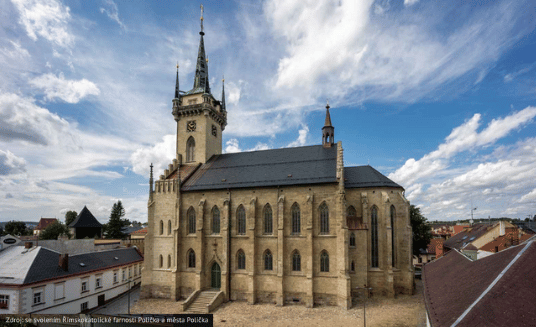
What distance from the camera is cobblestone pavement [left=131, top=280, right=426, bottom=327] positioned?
24.1m

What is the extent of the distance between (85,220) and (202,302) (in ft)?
145

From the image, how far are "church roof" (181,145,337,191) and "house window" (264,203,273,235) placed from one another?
8.68 ft

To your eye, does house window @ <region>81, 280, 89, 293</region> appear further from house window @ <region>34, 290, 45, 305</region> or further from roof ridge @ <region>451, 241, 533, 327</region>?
roof ridge @ <region>451, 241, 533, 327</region>

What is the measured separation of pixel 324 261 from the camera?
29516 millimetres

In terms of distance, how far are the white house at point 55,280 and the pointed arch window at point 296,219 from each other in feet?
56.9

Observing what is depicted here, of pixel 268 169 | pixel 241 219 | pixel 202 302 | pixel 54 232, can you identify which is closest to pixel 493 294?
pixel 241 219

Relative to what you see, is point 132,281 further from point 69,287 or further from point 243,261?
point 243,261

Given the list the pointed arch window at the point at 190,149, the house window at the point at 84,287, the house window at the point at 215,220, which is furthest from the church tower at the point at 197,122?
the house window at the point at 84,287

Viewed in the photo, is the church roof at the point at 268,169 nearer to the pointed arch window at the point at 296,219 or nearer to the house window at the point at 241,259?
the pointed arch window at the point at 296,219

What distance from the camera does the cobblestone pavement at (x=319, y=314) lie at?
24141 mm

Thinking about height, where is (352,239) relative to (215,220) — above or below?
below

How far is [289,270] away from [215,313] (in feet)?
27.5

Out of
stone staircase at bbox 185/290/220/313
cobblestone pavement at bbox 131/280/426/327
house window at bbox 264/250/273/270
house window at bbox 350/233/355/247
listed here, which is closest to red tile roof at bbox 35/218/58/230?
cobblestone pavement at bbox 131/280/426/327

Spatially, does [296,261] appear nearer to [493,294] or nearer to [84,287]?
[493,294]
